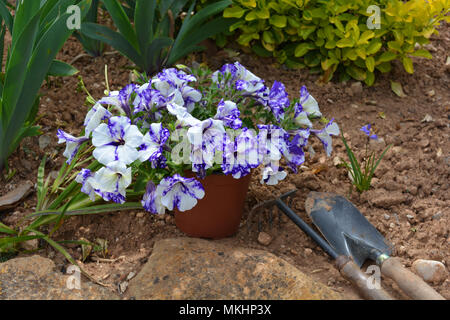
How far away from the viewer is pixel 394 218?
2.03 meters

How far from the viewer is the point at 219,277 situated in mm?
1683

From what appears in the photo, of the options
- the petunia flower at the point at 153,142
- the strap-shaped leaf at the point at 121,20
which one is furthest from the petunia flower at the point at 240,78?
the strap-shaped leaf at the point at 121,20

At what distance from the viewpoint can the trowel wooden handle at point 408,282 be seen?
5.06ft

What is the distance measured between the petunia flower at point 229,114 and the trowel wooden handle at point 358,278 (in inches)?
20.6

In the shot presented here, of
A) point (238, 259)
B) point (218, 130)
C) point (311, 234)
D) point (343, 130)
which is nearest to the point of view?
point (218, 130)

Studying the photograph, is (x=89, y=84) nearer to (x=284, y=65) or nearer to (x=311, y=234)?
(x=284, y=65)

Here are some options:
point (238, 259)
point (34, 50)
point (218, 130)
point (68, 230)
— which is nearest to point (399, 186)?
point (238, 259)

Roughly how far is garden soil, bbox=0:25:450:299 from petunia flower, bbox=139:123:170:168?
0.45m

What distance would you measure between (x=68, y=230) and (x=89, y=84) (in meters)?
0.87

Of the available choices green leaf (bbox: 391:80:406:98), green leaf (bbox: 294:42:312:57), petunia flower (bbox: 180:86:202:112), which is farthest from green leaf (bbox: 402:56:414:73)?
petunia flower (bbox: 180:86:202:112)

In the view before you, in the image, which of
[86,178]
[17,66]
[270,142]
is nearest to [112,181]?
[86,178]

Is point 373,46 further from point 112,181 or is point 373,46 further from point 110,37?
point 112,181

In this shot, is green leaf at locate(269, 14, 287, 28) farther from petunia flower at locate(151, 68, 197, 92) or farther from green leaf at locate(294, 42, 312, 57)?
petunia flower at locate(151, 68, 197, 92)

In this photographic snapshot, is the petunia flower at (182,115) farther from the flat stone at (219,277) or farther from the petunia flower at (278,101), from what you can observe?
the flat stone at (219,277)
